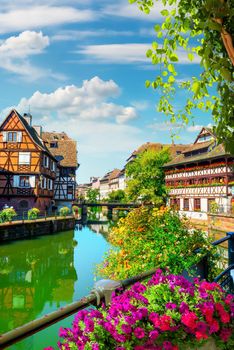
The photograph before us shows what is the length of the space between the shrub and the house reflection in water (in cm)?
679

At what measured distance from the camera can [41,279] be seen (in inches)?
723

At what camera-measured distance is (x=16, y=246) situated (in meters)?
27.7

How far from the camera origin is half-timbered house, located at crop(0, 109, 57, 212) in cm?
4041

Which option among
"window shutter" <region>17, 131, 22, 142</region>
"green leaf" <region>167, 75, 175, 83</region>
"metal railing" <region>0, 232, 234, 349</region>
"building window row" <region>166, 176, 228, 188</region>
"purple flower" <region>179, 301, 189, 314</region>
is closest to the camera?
"metal railing" <region>0, 232, 234, 349</region>

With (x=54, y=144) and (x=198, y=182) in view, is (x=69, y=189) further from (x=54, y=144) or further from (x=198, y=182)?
(x=198, y=182)

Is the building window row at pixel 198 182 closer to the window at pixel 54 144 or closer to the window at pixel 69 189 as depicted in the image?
the window at pixel 69 189

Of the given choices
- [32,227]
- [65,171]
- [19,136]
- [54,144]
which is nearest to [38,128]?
[54,144]

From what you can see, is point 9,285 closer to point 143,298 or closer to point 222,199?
point 143,298

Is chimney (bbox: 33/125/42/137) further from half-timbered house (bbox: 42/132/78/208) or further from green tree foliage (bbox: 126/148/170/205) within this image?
green tree foliage (bbox: 126/148/170/205)

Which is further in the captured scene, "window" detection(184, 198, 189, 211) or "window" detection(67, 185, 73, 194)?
"window" detection(67, 185, 73, 194)

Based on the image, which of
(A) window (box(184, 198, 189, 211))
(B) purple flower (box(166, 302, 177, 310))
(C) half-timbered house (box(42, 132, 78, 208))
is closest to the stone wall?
(C) half-timbered house (box(42, 132, 78, 208))

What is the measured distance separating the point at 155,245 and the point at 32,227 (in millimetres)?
29261

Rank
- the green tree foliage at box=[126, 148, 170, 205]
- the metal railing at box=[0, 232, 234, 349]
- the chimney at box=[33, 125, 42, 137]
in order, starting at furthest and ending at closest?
the green tree foliage at box=[126, 148, 170, 205]
the chimney at box=[33, 125, 42, 137]
the metal railing at box=[0, 232, 234, 349]

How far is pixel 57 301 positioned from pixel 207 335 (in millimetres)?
12892
